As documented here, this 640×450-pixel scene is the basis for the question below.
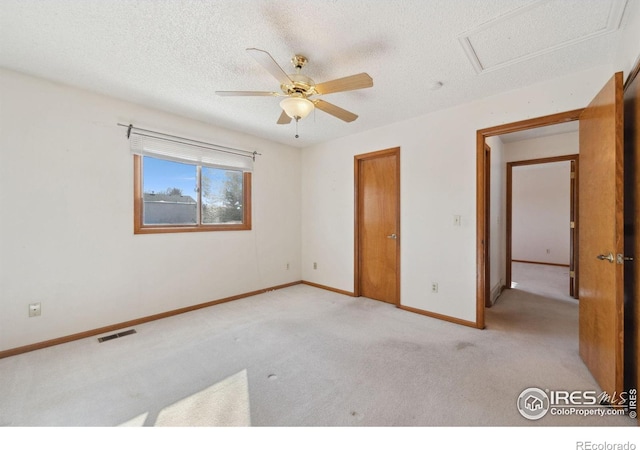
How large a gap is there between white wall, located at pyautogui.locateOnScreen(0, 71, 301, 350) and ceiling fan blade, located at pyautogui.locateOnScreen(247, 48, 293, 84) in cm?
212

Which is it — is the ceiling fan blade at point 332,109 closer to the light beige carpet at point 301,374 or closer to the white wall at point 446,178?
the white wall at point 446,178

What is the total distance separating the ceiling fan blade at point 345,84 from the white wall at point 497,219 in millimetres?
2642

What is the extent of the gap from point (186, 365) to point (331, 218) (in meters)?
2.89

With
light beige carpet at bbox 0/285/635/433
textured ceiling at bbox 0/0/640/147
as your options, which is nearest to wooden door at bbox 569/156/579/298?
light beige carpet at bbox 0/285/635/433

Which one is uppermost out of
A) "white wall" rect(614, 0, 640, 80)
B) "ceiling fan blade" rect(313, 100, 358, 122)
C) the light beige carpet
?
"white wall" rect(614, 0, 640, 80)

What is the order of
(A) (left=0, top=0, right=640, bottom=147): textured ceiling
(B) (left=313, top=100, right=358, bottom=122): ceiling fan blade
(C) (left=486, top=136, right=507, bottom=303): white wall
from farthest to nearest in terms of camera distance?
(C) (left=486, top=136, right=507, bottom=303): white wall
(B) (left=313, top=100, right=358, bottom=122): ceiling fan blade
(A) (left=0, top=0, right=640, bottom=147): textured ceiling

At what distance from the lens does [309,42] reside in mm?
1895

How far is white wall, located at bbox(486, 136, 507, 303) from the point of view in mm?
3822

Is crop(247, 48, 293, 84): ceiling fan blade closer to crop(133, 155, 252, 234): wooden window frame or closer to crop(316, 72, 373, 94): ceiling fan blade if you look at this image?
crop(316, 72, 373, 94): ceiling fan blade

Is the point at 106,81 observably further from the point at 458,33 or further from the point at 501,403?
the point at 501,403

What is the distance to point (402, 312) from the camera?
340 cm

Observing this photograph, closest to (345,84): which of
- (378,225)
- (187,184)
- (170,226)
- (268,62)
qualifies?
(268,62)

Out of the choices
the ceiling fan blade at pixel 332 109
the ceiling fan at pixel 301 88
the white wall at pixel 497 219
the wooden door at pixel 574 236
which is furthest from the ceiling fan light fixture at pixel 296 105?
the wooden door at pixel 574 236

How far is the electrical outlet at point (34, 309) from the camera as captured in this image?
94.9 inches
